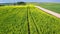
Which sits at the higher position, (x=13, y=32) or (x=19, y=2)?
(x=13, y=32)

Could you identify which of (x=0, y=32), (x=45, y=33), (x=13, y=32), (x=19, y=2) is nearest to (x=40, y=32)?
(x=45, y=33)

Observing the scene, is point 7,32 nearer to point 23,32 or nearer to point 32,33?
point 23,32

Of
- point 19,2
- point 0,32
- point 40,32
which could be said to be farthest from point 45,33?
point 19,2

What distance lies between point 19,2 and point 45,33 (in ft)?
158

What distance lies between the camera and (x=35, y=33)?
8.21 m

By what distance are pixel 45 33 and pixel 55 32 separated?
57 centimetres

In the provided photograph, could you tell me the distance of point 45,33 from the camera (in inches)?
325

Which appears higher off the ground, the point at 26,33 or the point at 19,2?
the point at 26,33

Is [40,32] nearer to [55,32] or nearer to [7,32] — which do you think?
[55,32]

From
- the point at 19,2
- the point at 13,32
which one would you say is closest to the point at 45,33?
the point at 13,32

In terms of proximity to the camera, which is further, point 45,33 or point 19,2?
point 19,2

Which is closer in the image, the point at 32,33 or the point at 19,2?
the point at 32,33

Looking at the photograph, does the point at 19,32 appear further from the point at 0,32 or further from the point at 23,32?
the point at 0,32

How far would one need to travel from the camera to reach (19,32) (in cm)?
848
